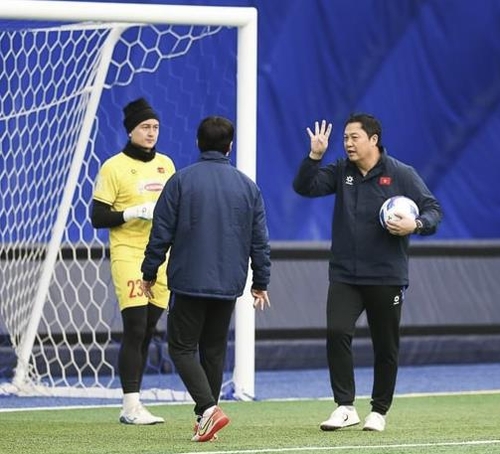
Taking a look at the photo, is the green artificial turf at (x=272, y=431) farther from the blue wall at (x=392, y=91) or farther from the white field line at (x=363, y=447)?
the blue wall at (x=392, y=91)

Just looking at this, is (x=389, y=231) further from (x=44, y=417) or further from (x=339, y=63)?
(x=339, y=63)

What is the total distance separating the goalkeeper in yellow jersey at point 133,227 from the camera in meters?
11.0

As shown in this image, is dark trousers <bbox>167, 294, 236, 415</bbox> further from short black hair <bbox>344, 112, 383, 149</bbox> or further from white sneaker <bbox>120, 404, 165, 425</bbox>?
short black hair <bbox>344, 112, 383, 149</bbox>

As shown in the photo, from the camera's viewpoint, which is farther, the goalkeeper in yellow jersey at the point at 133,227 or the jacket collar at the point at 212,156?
the goalkeeper in yellow jersey at the point at 133,227

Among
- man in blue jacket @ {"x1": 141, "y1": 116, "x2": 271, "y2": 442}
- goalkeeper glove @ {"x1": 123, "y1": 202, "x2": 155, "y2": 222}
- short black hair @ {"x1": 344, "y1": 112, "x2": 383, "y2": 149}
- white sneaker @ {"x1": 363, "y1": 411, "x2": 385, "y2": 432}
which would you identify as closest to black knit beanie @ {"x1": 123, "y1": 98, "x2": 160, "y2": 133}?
goalkeeper glove @ {"x1": 123, "y1": 202, "x2": 155, "y2": 222}

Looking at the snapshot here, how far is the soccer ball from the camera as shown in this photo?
10117mm

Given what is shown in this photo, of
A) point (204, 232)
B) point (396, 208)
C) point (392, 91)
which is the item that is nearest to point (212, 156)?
point (204, 232)

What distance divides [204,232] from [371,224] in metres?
1.09

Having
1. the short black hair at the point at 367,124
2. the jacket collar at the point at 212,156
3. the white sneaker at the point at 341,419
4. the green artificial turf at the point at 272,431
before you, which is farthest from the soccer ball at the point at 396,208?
the green artificial turf at the point at 272,431

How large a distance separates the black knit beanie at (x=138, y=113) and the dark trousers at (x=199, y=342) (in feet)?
5.05

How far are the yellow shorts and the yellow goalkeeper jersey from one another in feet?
0.21

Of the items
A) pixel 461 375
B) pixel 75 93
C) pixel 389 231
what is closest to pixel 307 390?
pixel 461 375

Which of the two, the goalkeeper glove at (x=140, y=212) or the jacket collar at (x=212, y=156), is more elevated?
the jacket collar at (x=212, y=156)

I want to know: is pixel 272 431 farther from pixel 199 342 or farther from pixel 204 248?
pixel 204 248
